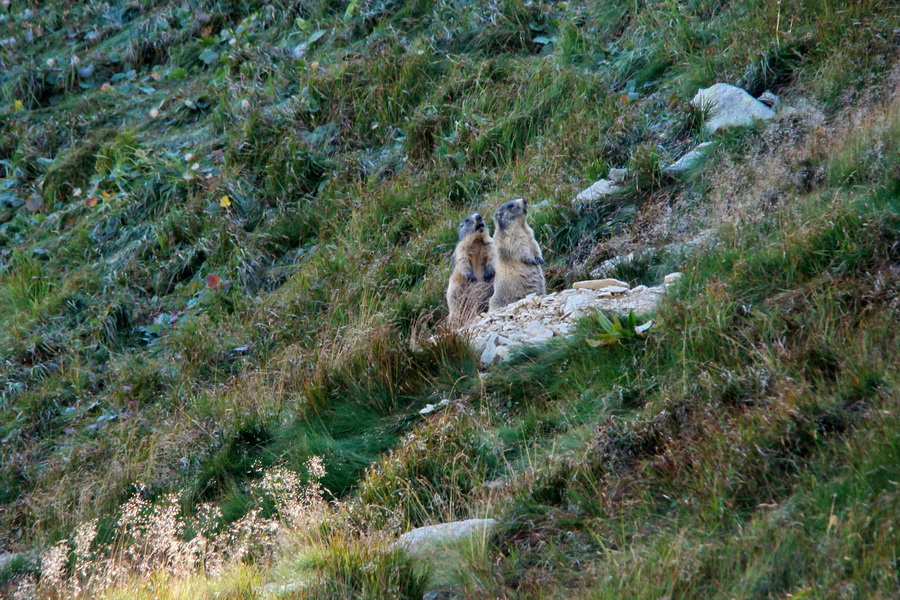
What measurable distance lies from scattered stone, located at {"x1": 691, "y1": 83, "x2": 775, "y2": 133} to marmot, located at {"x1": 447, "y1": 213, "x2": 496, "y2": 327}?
8.60 feet

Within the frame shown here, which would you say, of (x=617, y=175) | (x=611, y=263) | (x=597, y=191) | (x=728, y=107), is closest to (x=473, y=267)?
(x=597, y=191)

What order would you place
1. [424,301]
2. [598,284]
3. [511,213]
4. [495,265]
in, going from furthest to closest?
[424,301], [495,265], [511,213], [598,284]

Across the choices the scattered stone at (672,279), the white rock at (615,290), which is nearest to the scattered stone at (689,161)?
the white rock at (615,290)

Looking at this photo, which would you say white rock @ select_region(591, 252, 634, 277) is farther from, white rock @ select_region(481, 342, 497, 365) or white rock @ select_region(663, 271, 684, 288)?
white rock @ select_region(481, 342, 497, 365)

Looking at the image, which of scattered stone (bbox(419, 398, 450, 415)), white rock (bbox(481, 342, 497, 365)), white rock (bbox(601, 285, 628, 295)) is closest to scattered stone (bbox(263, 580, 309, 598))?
scattered stone (bbox(419, 398, 450, 415))

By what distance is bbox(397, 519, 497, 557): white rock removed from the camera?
475 cm

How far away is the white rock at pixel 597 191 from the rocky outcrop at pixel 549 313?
2.06 metres

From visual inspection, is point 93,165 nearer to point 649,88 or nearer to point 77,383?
point 77,383

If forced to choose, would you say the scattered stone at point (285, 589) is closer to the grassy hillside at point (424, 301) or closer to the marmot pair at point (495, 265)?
the grassy hillside at point (424, 301)

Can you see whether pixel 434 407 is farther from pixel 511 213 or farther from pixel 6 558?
pixel 6 558

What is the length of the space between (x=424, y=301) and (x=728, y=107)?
383cm

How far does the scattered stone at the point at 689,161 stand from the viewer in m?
9.30

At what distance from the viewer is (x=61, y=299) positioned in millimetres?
12242

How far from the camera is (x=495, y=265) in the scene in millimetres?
9633
